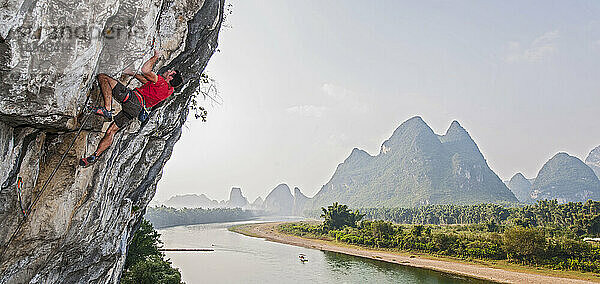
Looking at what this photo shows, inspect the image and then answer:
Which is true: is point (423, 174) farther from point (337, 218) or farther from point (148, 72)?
point (148, 72)

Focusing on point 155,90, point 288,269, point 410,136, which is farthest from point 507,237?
point 410,136

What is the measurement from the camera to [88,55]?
3115mm

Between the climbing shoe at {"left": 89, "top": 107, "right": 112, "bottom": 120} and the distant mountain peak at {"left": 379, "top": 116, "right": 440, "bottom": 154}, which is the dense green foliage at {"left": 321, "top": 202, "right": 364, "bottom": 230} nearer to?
the climbing shoe at {"left": 89, "top": 107, "right": 112, "bottom": 120}

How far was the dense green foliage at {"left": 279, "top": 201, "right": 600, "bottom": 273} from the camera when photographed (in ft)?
93.7

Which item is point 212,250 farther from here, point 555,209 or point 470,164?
point 470,164

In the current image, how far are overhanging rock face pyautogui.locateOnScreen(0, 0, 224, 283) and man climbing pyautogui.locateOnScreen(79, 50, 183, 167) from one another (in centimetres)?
10

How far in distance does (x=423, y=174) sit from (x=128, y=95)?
464 feet

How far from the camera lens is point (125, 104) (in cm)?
364

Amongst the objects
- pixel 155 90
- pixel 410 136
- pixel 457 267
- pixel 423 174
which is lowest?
pixel 457 267

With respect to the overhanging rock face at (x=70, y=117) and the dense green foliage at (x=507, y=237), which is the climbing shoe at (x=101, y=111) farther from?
the dense green foliage at (x=507, y=237)

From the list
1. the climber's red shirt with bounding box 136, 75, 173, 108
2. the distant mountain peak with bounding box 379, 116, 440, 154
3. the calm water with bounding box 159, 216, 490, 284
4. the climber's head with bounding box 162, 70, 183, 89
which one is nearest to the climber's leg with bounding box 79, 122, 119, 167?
the climber's red shirt with bounding box 136, 75, 173, 108

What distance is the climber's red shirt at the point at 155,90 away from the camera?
12.8 ft

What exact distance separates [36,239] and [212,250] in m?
37.1

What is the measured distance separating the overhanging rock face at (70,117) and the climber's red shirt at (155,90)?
263 millimetres
